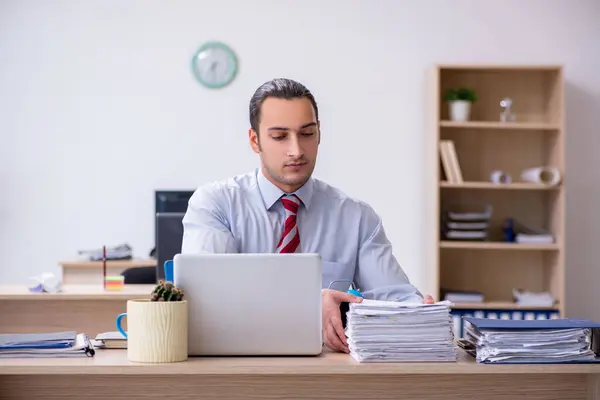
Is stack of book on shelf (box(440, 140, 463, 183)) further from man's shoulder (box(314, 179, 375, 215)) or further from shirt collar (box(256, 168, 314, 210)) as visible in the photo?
shirt collar (box(256, 168, 314, 210))

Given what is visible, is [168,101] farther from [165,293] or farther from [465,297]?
[165,293]

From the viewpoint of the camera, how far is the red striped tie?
8.98ft

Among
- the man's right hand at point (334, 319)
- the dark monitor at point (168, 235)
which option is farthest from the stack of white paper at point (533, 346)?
the dark monitor at point (168, 235)

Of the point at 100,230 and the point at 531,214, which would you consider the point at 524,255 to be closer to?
the point at 531,214

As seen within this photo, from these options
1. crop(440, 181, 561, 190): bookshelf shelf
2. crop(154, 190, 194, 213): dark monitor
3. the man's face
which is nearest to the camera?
the man's face

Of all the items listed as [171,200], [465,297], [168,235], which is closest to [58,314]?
[168,235]

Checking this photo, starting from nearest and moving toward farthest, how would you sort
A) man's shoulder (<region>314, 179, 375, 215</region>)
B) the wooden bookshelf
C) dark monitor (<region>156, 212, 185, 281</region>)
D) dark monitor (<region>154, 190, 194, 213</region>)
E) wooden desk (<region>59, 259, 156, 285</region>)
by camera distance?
man's shoulder (<region>314, 179, 375, 215</region>)
dark monitor (<region>156, 212, 185, 281</region>)
dark monitor (<region>154, 190, 194, 213</region>)
wooden desk (<region>59, 259, 156, 285</region>)
the wooden bookshelf

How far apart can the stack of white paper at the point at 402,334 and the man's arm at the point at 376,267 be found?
2.02 ft

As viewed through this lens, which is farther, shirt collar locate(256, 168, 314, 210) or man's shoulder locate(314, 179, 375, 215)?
man's shoulder locate(314, 179, 375, 215)

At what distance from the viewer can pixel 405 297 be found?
102 inches

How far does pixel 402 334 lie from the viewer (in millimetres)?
1997

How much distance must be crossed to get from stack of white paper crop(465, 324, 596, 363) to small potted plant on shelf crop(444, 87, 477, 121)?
3.91 metres

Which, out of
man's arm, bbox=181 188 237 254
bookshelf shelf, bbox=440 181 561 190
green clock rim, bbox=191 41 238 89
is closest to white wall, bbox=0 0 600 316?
green clock rim, bbox=191 41 238 89

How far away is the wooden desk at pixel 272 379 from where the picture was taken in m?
1.92
